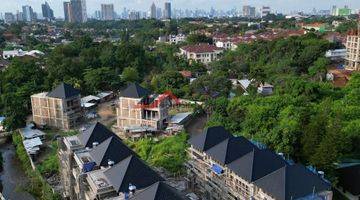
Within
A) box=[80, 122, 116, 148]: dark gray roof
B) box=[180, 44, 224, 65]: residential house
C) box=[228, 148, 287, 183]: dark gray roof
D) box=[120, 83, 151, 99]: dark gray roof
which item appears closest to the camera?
box=[228, 148, 287, 183]: dark gray roof

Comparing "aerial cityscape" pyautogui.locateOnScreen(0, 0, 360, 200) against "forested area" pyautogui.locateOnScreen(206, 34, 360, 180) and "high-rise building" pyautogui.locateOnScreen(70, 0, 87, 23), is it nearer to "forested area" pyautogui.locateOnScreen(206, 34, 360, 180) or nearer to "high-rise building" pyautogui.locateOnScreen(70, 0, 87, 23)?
"forested area" pyautogui.locateOnScreen(206, 34, 360, 180)

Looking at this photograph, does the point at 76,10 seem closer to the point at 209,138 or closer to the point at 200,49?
the point at 200,49

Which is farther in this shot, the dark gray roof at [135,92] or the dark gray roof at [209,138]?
the dark gray roof at [135,92]

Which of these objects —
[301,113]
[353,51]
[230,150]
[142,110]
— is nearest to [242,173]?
[230,150]

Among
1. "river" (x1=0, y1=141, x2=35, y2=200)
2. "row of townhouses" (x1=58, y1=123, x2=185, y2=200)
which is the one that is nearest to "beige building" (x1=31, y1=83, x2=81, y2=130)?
"river" (x1=0, y1=141, x2=35, y2=200)

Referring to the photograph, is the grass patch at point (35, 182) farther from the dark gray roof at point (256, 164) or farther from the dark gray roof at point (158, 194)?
the dark gray roof at point (256, 164)

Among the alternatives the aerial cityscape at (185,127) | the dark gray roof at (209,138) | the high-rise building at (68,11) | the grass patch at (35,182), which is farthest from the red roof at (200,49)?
the high-rise building at (68,11)
